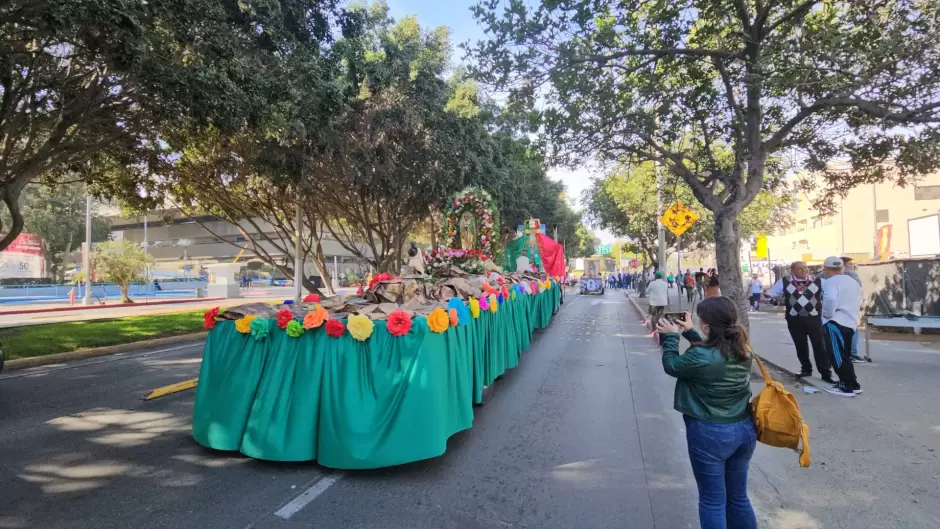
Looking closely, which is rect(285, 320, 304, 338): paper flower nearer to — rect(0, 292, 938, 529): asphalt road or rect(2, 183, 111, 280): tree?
rect(0, 292, 938, 529): asphalt road

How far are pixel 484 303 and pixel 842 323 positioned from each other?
14.9 feet

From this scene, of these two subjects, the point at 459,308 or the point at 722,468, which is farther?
the point at 459,308

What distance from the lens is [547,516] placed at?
11.3 feet

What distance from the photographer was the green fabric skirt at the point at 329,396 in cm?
399

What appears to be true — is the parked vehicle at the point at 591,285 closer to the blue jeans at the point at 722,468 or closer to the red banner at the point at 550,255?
the red banner at the point at 550,255

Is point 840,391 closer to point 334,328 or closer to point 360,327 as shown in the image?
point 360,327

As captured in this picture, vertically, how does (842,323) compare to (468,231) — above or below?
below

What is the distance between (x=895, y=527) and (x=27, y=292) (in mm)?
42544

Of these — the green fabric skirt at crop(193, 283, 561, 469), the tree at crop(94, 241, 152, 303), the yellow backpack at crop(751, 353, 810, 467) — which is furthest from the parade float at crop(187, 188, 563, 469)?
the tree at crop(94, 241, 152, 303)

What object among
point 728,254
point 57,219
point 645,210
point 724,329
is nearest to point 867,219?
point 645,210

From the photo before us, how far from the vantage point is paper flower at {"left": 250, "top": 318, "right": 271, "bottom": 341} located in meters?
4.30

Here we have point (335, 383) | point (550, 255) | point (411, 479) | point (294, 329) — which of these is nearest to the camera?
point (411, 479)

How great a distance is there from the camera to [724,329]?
8.84ft

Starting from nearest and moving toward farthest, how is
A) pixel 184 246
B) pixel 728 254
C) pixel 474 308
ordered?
1. pixel 474 308
2. pixel 728 254
3. pixel 184 246
